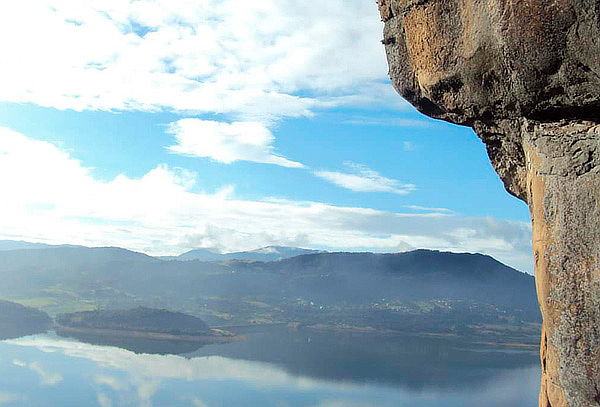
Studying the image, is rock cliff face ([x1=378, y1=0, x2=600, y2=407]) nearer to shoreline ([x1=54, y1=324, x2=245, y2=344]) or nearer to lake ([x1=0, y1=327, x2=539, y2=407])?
lake ([x1=0, y1=327, x2=539, y2=407])

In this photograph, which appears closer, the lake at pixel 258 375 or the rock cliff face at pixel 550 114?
the rock cliff face at pixel 550 114

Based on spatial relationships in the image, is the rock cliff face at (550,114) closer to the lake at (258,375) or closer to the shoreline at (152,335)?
the lake at (258,375)

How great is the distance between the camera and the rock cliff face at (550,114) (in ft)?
13.2

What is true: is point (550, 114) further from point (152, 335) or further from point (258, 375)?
point (152, 335)

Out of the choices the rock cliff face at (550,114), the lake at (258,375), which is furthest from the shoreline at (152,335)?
the rock cliff face at (550,114)

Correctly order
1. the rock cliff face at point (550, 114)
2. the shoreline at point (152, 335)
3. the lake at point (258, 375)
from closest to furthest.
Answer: the rock cliff face at point (550, 114)
the lake at point (258, 375)
the shoreline at point (152, 335)

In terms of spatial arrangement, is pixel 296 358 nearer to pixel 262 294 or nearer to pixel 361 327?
pixel 361 327

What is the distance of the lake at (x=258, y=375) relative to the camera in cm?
3647

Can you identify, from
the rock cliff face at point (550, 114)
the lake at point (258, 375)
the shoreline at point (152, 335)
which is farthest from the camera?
the shoreline at point (152, 335)

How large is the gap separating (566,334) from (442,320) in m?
98.3

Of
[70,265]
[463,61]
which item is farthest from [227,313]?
[463,61]

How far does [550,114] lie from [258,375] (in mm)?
41400

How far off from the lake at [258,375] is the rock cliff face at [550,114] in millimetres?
31900

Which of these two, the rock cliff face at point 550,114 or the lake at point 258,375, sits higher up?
the rock cliff face at point 550,114
